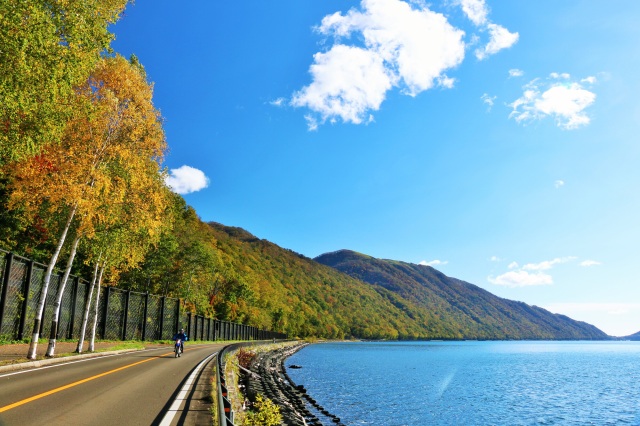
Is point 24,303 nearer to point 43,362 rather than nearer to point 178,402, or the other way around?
point 43,362

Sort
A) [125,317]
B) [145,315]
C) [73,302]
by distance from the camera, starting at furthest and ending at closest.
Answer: [145,315] < [125,317] < [73,302]

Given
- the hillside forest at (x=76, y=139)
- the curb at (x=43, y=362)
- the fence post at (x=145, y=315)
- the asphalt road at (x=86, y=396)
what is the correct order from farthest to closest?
the fence post at (x=145, y=315) → the curb at (x=43, y=362) → the hillside forest at (x=76, y=139) → the asphalt road at (x=86, y=396)

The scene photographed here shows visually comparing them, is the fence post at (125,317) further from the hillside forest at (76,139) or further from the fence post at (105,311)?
the hillside forest at (76,139)

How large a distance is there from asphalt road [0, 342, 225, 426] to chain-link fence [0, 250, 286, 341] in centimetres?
643

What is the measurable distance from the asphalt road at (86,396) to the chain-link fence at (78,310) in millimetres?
6428

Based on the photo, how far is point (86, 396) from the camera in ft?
34.4

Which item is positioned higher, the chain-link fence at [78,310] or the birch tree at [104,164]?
the birch tree at [104,164]

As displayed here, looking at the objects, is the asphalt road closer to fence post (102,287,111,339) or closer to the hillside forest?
the hillside forest

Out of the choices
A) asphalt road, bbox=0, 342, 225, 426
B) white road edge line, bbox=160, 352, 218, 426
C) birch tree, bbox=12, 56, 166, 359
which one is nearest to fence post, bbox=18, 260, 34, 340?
birch tree, bbox=12, 56, 166, 359

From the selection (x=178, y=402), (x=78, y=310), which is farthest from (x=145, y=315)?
(x=178, y=402)

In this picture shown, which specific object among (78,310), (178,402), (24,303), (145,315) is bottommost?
(178,402)

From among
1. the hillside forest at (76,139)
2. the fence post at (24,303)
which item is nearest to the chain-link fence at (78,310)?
the fence post at (24,303)

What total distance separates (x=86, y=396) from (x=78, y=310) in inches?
818

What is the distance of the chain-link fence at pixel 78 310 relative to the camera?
2053cm
